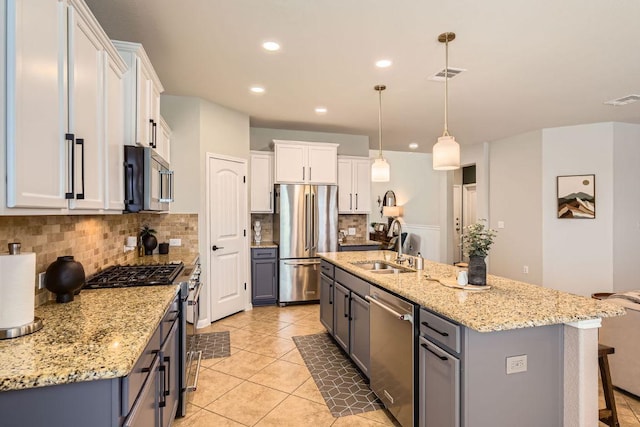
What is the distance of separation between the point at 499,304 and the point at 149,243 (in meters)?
3.31

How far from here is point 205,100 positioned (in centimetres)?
421

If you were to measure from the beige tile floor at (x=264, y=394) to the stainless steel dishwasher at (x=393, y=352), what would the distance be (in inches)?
8.9

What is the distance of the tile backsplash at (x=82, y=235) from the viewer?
165 cm

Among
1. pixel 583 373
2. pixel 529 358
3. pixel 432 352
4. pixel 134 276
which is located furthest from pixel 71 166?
pixel 583 373

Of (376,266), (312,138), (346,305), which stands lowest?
(346,305)

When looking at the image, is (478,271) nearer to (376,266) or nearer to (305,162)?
(376,266)

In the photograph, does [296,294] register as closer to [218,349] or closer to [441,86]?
[218,349]

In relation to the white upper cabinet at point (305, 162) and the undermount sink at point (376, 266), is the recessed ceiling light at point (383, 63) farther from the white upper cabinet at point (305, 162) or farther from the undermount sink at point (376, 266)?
the white upper cabinet at point (305, 162)

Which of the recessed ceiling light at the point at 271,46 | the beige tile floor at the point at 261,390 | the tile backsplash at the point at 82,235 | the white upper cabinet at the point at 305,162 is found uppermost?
the recessed ceiling light at the point at 271,46

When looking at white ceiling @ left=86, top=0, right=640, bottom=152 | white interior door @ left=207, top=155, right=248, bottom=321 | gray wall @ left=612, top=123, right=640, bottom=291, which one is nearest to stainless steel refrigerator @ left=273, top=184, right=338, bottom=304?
white interior door @ left=207, top=155, right=248, bottom=321

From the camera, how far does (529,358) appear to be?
1.67 metres

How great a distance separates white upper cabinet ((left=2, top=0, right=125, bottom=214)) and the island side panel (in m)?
1.80

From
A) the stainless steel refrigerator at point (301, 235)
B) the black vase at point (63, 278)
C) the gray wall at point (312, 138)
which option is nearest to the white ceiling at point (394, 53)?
the gray wall at point (312, 138)

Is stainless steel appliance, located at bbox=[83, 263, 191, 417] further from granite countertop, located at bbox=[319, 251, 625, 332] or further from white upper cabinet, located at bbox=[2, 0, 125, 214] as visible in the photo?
granite countertop, located at bbox=[319, 251, 625, 332]
